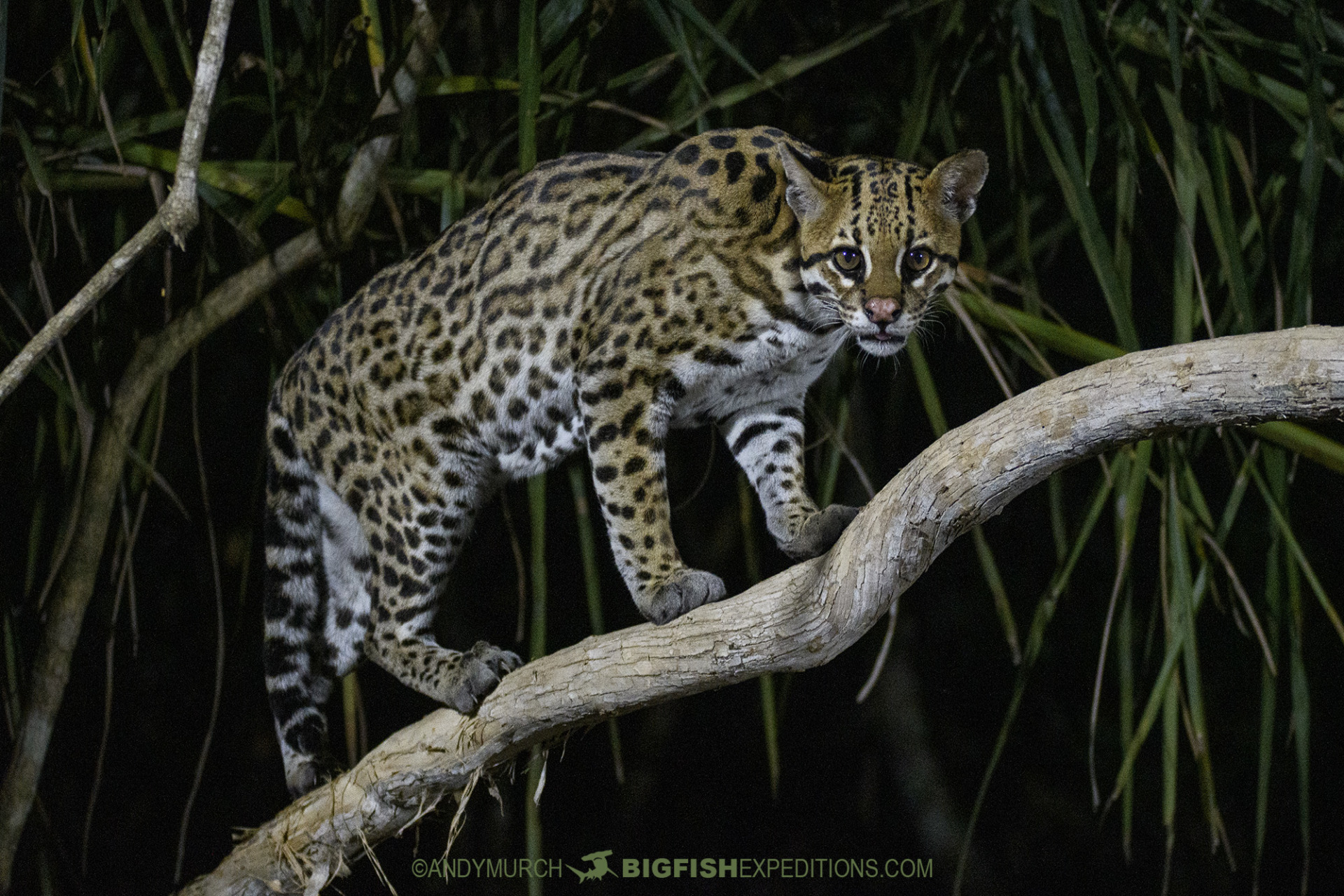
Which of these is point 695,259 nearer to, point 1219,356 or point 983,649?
point 1219,356

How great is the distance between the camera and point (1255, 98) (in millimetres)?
3297

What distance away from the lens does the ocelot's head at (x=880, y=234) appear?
2256mm

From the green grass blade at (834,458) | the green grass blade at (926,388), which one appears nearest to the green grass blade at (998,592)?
the green grass blade at (926,388)

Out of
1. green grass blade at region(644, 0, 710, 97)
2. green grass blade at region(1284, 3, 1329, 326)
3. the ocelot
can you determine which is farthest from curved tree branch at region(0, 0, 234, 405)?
green grass blade at region(1284, 3, 1329, 326)

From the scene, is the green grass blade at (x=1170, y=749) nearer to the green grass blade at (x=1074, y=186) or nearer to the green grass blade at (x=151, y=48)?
the green grass blade at (x=1074, y=186)

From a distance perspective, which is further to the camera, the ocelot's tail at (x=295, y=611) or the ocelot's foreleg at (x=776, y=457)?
the ocelot's tail at (x=295, y=611)

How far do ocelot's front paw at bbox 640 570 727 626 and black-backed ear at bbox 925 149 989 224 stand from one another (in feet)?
2.75

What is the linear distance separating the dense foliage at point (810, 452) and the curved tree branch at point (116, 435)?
0.06m

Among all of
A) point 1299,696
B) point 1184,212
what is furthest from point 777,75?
point 1299,696

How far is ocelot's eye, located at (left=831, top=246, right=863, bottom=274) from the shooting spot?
2283mm

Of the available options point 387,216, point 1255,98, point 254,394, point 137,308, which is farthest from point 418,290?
point 1255,98

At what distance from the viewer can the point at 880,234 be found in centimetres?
226

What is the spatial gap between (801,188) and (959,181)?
30cm

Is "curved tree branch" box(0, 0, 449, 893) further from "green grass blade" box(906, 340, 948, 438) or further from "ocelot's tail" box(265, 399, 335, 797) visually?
"green grass blade" box(906, 340, 948, 438)
